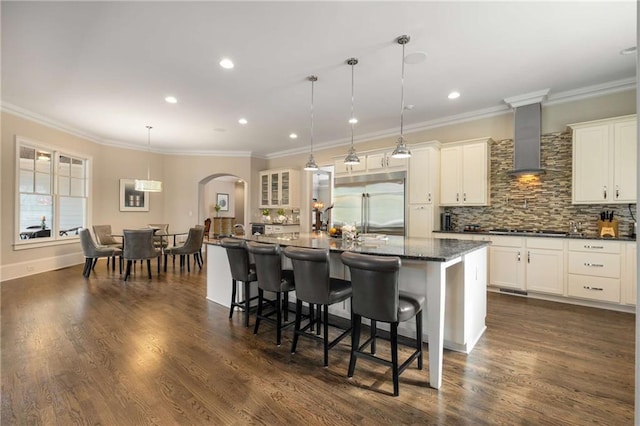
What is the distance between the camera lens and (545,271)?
13.1 feet

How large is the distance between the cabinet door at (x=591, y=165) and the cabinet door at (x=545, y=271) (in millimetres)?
821

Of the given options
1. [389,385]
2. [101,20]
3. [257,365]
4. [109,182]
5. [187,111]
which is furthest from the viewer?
[109,182]

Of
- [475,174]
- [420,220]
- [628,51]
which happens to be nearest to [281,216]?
[420,220]

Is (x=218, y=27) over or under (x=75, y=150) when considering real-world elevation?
over

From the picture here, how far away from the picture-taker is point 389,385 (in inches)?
81.6

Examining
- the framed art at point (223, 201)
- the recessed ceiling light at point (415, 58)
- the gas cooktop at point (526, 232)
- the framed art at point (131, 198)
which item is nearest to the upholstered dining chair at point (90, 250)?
the framed art at point (131, 198)

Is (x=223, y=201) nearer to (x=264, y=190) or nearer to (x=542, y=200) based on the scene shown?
(x=264, y=190)

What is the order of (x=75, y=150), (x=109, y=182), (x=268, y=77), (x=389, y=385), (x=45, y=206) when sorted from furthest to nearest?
1. (x=109, y=182)
2. (x=75, y=150)
3. (x=45, y=206)
4. (x=268, y=77)
5. (x=389, y=385)

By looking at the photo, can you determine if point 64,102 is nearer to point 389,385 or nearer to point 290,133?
point 290,133

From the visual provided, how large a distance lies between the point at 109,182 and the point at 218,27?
244 inches

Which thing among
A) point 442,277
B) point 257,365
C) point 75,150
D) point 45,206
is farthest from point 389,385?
point 75,150

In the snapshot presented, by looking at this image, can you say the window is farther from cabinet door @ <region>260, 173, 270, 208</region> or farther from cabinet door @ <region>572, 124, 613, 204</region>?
cabinet door @ <region>572, 124, 613, 204</region>

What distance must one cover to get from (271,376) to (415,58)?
3388 millimetres

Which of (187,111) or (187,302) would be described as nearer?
(187,302)
